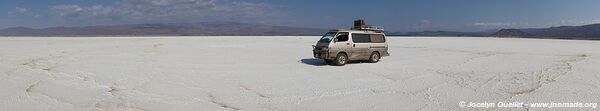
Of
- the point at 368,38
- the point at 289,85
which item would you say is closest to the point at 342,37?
the point at 368,38

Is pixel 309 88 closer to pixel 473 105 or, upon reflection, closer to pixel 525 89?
pixel 473 105

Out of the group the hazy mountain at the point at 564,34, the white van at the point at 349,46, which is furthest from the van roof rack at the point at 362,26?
the hazy mountain at the point at 564,34

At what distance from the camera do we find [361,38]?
60.3 ft

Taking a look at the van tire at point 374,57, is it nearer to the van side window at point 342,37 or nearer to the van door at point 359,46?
the van door at point 359,46

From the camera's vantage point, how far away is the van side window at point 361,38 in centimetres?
1806

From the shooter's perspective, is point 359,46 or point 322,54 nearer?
point 322,54

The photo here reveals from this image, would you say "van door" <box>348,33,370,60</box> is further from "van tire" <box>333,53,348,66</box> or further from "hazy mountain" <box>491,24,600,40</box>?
"hazy mountain" <box>491,24,600,40</box>

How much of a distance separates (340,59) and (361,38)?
60.1 inches

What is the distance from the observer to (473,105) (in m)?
9.34

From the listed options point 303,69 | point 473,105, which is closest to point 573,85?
point 473,105

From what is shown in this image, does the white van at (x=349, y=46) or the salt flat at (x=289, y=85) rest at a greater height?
the white van at (x=349, y=46)

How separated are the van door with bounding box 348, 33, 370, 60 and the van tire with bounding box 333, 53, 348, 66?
403 mm

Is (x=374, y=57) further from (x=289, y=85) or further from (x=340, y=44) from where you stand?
(x=289, y=85)

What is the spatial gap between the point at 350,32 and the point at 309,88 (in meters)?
6.46
